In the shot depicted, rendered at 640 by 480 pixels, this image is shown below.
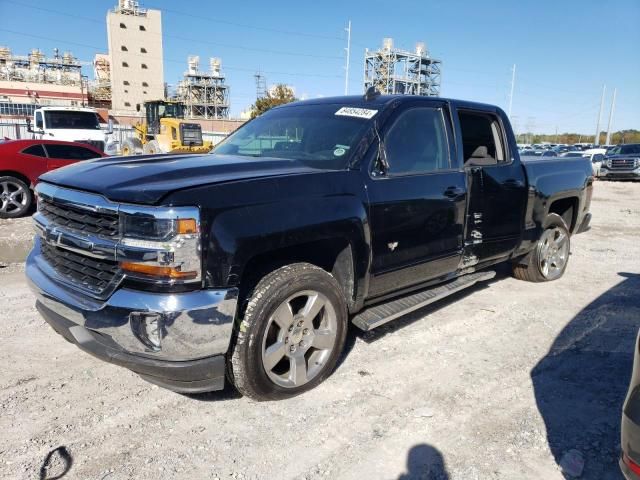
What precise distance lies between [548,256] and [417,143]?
295 cm

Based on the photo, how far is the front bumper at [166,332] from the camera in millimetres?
2463

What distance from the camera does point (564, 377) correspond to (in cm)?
353

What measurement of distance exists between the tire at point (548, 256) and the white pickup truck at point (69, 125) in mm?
16472

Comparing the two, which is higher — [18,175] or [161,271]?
[161,271]

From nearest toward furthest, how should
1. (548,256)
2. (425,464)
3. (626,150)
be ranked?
(425,464) < (548,256) < (626,150)

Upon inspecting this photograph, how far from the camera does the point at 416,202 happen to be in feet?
12.0

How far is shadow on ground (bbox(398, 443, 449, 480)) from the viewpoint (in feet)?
8.05

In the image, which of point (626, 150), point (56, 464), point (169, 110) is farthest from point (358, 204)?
point (626, 150)

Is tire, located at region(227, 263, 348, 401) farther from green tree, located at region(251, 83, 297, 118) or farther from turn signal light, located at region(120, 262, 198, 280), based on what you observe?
green tree, located at region(251, 83, 297, 118)

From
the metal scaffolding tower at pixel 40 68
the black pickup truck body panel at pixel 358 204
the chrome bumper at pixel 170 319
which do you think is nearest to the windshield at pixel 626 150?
the black pickup truck body panel at pixel 358 204

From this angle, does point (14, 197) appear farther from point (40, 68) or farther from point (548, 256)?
point (40, 68)

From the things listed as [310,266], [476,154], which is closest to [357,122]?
[310,266]

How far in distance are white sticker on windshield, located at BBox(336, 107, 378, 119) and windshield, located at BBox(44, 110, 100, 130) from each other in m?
17.6

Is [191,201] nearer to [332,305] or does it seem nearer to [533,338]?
[332,305]
